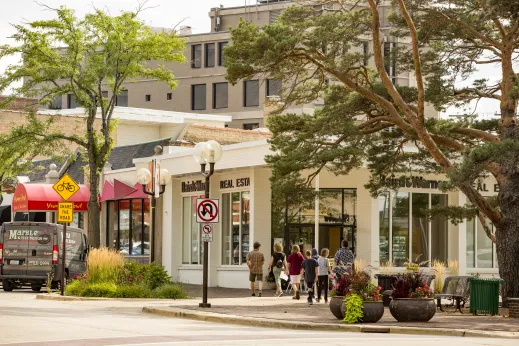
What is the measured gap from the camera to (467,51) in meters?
29.4

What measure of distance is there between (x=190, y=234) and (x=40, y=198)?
350 inches

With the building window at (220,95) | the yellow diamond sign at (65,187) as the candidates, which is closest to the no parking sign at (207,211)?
the yellow diamond sign at (65,187)

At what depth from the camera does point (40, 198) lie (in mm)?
48719

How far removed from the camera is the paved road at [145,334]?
16.4 m

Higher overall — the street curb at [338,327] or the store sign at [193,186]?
the store sign at [193,186]

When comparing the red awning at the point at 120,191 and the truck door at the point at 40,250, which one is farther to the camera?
the red awning at the point at 120,191

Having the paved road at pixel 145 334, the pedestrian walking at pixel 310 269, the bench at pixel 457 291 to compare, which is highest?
the pedestrian walking at pixel 310 269

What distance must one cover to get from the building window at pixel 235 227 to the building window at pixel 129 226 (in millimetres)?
6587

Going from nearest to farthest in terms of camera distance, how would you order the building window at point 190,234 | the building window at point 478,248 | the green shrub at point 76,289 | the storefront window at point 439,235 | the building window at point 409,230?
the green shrub at point 76,289 < the building window at point 409,230 < the storefront window at point 439,235 < the building window at point 478,248 < the building window at point 190,234

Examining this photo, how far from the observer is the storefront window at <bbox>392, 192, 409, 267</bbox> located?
3866 centimetres

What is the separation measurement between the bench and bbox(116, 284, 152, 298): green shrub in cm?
867

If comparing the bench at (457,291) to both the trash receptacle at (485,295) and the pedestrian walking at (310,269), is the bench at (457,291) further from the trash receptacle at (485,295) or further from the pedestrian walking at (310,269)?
the pedestrian walking at (310,269)

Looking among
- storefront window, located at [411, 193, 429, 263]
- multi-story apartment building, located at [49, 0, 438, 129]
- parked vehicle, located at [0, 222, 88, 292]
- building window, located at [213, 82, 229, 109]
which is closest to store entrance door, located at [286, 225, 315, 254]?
storefront window, located at [411, 193, 429, 263]

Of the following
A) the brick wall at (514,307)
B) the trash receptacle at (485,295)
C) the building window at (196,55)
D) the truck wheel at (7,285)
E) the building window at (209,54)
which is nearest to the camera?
the brick wall at (514,307)
